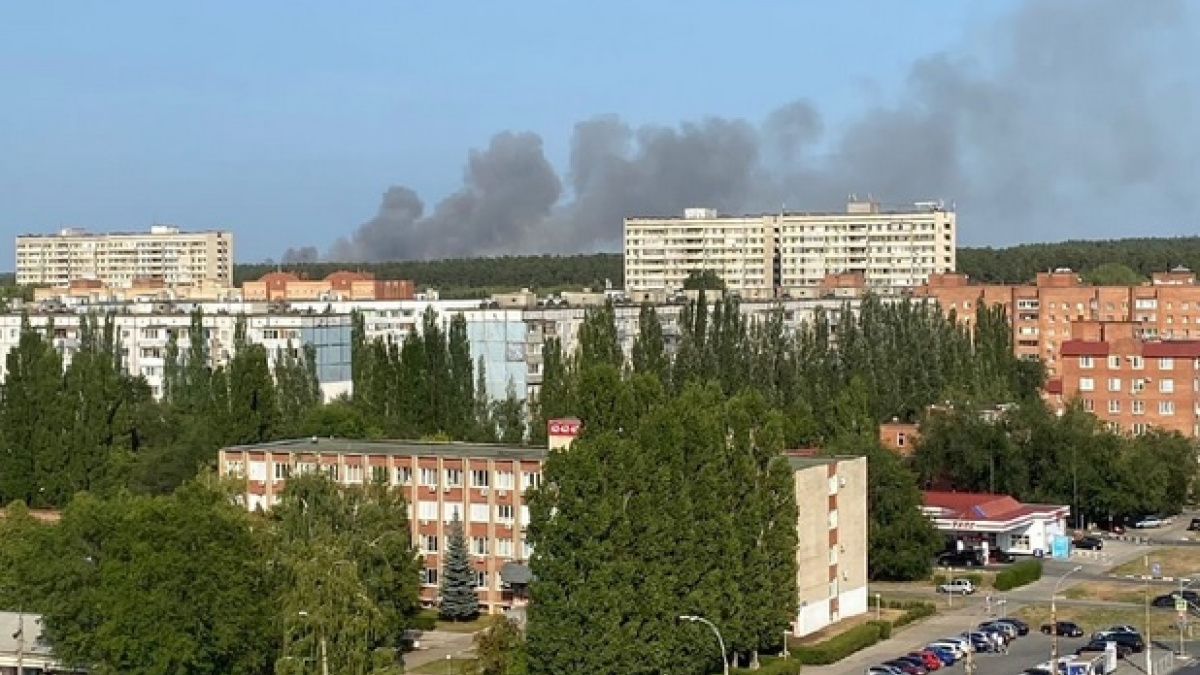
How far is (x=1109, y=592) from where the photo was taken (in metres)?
61.0

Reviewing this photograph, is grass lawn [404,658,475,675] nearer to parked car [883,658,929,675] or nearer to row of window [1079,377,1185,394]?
parked car [883,658,929,675]

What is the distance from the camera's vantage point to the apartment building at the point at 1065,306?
4719 inches

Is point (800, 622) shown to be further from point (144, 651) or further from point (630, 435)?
point (144, 651)

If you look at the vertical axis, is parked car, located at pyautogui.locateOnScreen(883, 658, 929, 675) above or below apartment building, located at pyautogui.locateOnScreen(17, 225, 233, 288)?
below

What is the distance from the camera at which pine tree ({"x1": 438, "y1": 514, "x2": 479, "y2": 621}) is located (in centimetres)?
5428

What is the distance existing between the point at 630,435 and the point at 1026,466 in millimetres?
33601

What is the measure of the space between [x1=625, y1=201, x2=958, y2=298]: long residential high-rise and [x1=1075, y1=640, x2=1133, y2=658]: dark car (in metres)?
106

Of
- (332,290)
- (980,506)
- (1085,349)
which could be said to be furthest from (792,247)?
(980,506)

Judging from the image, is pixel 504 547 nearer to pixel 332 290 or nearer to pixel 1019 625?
pixel 1019 625

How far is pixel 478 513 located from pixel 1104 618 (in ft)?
58.0

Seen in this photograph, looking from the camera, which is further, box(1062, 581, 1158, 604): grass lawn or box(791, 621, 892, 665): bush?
box(1062, 581, 1158, 604): grass lawn

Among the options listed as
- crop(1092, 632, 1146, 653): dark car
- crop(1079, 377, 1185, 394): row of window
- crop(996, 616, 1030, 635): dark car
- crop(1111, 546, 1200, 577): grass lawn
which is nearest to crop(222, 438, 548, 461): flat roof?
crop(996, 616, 1030, 635): dark car

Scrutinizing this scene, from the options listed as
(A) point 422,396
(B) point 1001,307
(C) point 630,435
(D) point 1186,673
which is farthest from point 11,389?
(B) point 1001,307

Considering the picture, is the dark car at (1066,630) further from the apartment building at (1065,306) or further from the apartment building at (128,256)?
the apartment building at (128,256)
